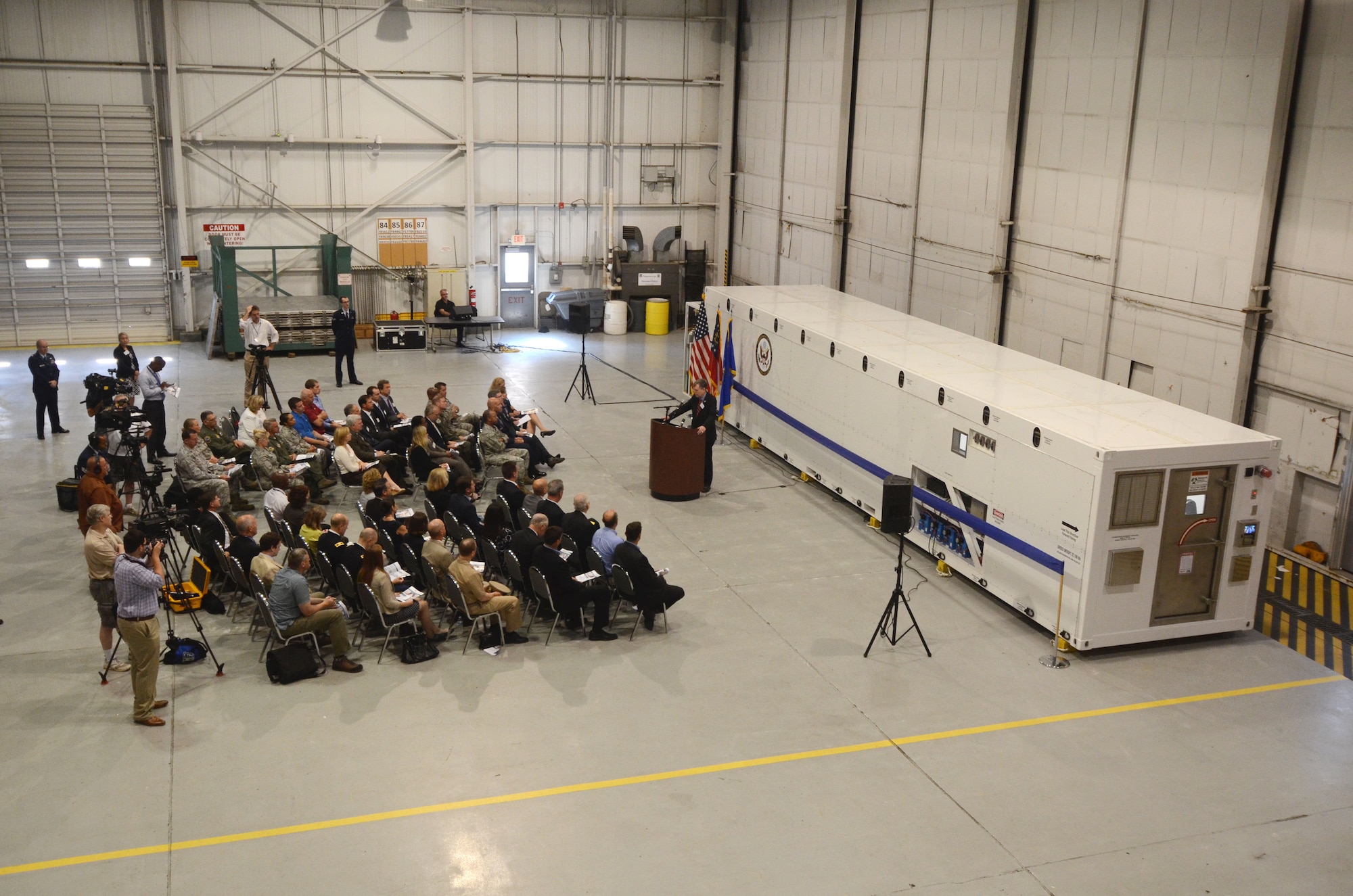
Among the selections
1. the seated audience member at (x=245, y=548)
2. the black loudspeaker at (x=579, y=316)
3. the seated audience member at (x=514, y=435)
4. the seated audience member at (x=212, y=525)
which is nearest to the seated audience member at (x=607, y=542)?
the seated audience member at (x=245, y=548)

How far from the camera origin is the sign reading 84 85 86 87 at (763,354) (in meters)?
16.8

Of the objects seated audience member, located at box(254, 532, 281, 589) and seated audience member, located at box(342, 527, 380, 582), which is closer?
seated audience member, located at box(254, 532, 281, 589)

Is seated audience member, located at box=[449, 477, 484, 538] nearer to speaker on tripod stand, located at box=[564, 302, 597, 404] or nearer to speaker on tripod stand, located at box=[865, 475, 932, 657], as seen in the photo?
speaker on tripod stand, located at box=[865, 475, 932, 657]

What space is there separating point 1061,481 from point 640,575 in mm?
4052

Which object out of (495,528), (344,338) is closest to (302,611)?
(495,528)

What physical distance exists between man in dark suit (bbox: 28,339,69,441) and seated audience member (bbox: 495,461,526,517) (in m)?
7.80

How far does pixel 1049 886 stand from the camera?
761 centimetres

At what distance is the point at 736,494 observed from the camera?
15367 mm

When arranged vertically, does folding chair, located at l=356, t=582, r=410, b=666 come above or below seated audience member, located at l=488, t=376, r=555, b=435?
below

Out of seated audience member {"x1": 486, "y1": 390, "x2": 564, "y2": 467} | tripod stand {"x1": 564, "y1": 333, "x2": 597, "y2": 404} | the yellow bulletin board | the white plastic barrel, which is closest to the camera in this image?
seated audience member {"x1": 486, "y1": 390, "x2": 564, "y2": 467}

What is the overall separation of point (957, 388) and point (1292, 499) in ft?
13.7

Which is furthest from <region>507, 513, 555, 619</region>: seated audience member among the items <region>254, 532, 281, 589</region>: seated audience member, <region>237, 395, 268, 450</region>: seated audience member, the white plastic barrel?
the white plastic barrel

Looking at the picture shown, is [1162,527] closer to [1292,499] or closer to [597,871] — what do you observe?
[1292,499]

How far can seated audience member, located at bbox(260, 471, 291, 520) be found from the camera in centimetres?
1220
